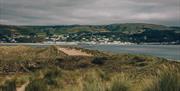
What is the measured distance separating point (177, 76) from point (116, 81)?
1386 millimetres

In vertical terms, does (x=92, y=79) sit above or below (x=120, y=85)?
below

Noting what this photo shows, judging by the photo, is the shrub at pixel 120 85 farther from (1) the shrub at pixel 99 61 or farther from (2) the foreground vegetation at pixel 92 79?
(1) the shrub at pixel 99 61

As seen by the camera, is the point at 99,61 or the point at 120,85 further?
the point at 99,61

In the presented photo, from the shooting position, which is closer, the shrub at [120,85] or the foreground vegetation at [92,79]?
the foreground vegetation at [92,79]

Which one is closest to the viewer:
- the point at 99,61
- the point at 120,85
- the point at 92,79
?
the point at 120,85

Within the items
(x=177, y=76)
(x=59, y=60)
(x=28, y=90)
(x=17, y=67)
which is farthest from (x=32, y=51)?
(x=177, y=76)

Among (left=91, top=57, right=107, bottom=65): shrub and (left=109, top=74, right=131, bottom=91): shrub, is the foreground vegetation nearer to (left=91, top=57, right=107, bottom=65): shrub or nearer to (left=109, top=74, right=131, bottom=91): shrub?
(left=109, top=74, right=131, bottom=91): shrub

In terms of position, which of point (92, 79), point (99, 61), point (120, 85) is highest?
point (120, 85)

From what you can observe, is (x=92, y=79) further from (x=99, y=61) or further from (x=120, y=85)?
(x=99, y=61)

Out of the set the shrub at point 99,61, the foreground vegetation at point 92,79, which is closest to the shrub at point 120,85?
the foreground vegetation at point 92,79

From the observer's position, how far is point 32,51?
92312mm

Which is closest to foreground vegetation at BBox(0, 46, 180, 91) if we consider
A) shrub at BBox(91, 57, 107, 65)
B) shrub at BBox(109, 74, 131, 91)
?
shrub at BBox(109, 74, 131, 91)

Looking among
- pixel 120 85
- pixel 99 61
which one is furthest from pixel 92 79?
pixel 99 61

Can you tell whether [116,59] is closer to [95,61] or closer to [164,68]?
[95,61]
